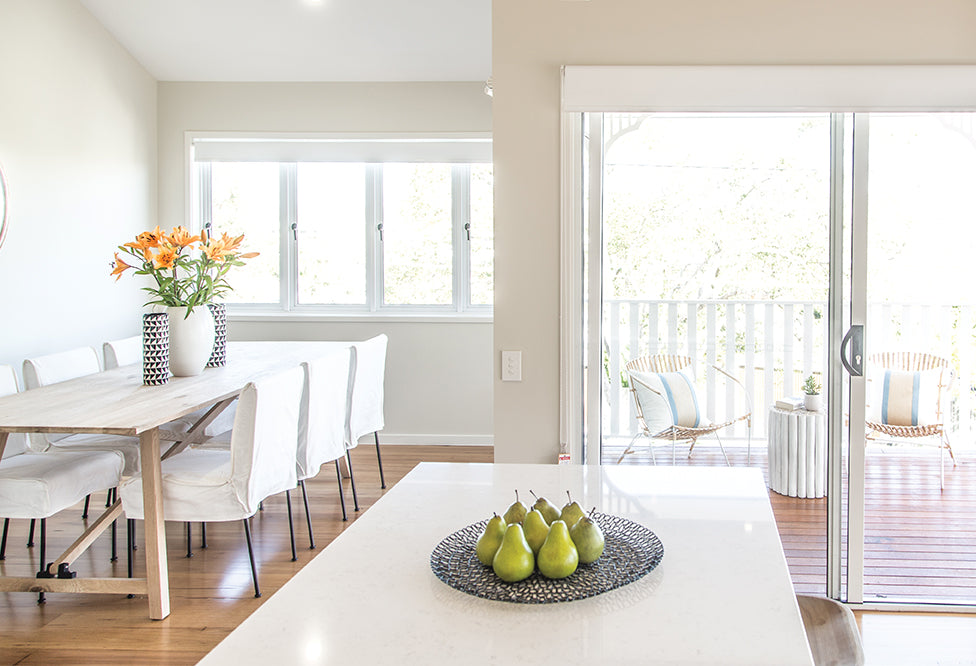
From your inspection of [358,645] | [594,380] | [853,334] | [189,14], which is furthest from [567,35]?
[189,14]

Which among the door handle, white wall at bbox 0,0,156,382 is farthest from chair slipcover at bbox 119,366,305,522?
the door handle

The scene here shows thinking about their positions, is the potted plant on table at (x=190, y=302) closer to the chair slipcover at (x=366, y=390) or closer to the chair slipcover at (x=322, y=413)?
the chair slipcover at (x=322, y=413)

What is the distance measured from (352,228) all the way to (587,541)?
15.2 feet

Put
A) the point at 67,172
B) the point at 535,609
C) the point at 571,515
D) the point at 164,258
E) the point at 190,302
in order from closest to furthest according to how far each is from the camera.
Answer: the point at 535,609 < the point at 571,515 < the point at 164,258 < the point at 190,302 < the point at 67,172

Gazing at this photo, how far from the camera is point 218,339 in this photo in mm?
3893

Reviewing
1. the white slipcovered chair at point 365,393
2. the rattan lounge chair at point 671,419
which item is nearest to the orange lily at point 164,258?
the white slipcovered chair at point 365,393

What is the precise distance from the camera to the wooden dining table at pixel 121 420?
260cm

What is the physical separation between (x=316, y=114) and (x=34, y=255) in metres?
2.00

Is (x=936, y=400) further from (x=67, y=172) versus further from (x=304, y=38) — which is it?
(x=67, y=172)

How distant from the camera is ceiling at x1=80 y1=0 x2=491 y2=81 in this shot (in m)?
4.65

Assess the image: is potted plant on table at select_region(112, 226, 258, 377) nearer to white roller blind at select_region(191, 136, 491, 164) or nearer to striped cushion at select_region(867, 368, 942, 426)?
white roller blind at select_region(191, 136, 491, 164)

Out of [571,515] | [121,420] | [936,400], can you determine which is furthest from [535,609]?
[936,400]

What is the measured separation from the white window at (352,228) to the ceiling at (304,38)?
1.81 ft

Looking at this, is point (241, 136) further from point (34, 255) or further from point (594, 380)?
point (594, 380)
